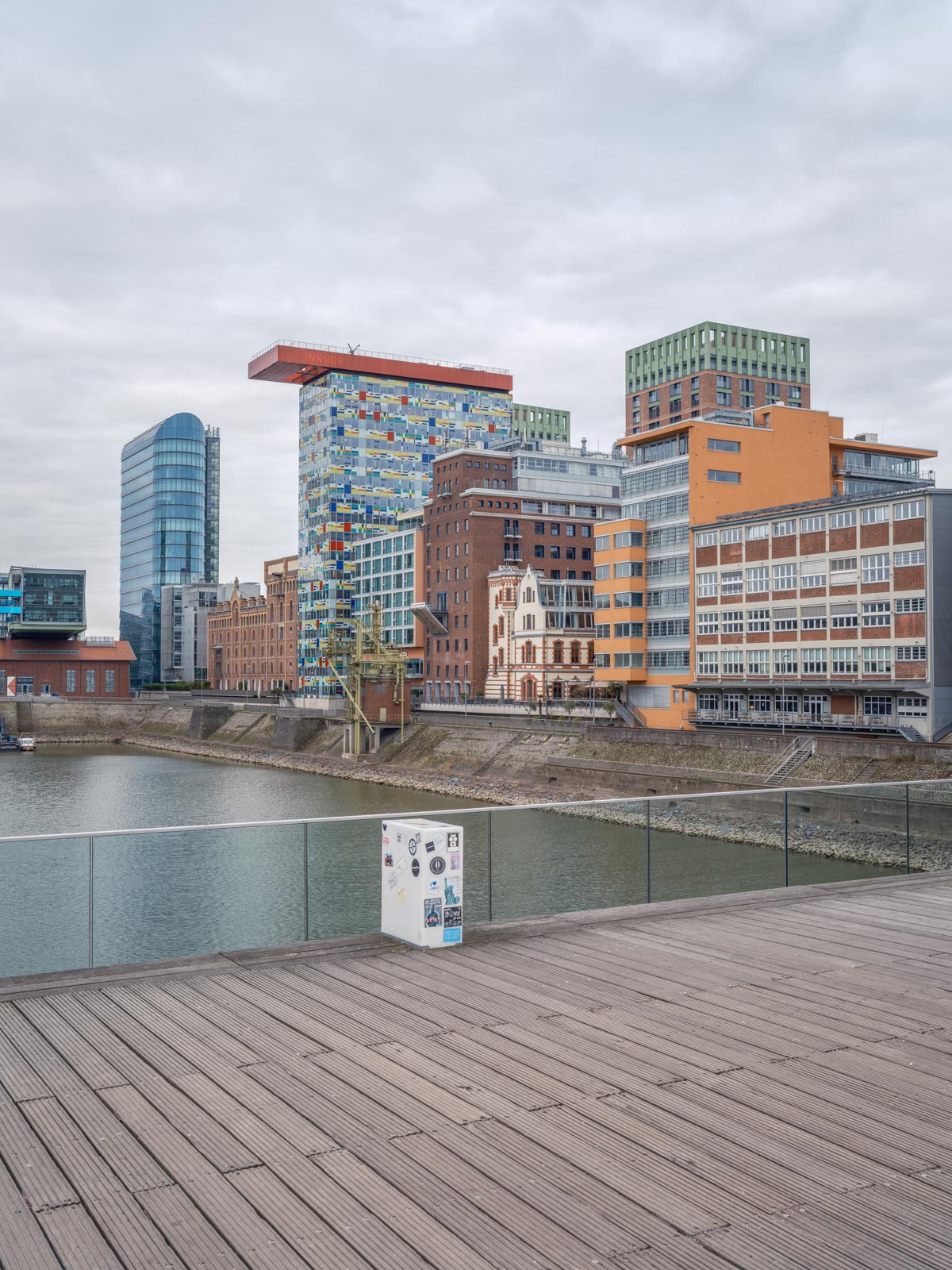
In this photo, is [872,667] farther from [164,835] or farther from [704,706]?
[164,835]

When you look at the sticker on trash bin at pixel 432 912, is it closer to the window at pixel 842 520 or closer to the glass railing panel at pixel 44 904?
the glass railing panel at pixel 44 904

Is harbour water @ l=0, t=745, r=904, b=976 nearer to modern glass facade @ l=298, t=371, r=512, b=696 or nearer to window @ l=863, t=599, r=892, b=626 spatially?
window @ l=863, t=599, r=892, b=626

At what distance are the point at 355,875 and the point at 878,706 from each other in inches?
1917

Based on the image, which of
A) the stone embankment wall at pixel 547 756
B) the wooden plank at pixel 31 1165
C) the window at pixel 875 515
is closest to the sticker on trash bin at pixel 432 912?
the wooden plank at pixel 31 1165

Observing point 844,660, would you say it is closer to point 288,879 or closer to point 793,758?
point 793,758

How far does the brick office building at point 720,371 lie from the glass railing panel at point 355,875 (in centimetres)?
13469

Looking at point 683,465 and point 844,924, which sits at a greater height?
point 683,465

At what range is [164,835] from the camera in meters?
11.6

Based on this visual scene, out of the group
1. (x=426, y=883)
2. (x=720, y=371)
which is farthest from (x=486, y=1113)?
(x=720, y=371)

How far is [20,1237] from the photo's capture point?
5422mm

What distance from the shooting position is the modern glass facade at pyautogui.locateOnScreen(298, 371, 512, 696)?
145375mm

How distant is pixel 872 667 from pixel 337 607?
95368 millimetres

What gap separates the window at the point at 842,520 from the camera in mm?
56906

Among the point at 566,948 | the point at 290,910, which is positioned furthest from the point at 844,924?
the point at 290,910
